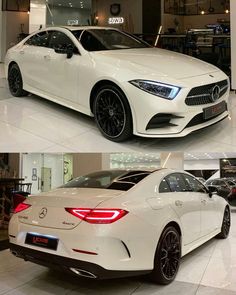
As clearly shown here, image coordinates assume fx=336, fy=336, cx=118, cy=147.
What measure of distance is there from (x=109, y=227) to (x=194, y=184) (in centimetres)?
175

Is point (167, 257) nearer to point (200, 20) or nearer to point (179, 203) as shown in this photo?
point (179, 203)

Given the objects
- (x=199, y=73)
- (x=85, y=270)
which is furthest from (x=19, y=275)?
(x=199, y=73)

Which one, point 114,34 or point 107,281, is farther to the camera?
point 114,34

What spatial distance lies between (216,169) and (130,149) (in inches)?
226

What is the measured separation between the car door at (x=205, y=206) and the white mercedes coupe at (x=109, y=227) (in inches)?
18.8

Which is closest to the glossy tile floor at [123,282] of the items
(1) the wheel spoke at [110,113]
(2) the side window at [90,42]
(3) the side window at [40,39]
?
(1) the wheel spoke at [110,113]

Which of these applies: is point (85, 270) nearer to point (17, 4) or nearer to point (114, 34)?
point (114, 34)

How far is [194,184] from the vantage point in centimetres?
378

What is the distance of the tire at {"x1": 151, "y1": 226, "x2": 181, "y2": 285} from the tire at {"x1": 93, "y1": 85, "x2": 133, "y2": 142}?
3.34ft

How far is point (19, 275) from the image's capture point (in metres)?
3.11

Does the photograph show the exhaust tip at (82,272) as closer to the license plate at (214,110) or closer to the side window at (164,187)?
the side window at (164,187)

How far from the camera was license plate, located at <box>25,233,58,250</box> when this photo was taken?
2437 millimetres

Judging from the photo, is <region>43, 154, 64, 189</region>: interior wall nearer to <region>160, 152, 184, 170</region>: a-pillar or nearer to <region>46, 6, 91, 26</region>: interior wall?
<region>160, 152, 184, 170</region>: a-pillar

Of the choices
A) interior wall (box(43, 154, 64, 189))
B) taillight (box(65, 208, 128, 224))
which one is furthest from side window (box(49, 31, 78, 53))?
interior wall (box(43, 154, 64, 189))
